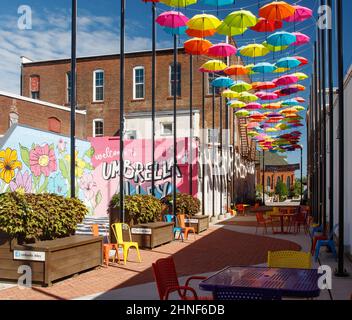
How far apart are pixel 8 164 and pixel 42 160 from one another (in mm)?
2268

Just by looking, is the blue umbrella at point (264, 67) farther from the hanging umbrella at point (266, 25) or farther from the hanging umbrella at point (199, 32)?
the hanging umbrella at point (199, 32)

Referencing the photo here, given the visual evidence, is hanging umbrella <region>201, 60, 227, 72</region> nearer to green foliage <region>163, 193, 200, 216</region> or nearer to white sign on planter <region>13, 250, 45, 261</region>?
green foliage <region>163, 193, 200, 216</region>

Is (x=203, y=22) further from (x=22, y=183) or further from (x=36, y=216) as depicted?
(x=22, y=183)

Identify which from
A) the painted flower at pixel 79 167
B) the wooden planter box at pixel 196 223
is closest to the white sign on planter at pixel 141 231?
the wooden planter box at pixel 196 223

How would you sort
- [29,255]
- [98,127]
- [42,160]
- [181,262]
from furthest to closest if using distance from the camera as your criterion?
[98,127] < [42,160] < [181,262] < [29,255]

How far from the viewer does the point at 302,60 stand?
70.4 feet

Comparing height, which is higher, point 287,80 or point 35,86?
point 35,86

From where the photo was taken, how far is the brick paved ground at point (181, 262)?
9.02 metres

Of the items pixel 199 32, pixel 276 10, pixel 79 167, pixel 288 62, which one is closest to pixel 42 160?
pixel 79 167

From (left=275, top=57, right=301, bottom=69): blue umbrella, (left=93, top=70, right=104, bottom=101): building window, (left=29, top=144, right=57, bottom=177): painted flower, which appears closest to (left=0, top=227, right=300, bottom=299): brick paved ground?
(left=275, top=57, right=301, bottom=69): blue umbrella

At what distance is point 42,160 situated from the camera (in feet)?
73.9

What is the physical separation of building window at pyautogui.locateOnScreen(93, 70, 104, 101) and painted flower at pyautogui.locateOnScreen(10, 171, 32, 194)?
58.0ft

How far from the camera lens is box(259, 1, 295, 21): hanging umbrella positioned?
1486cm
